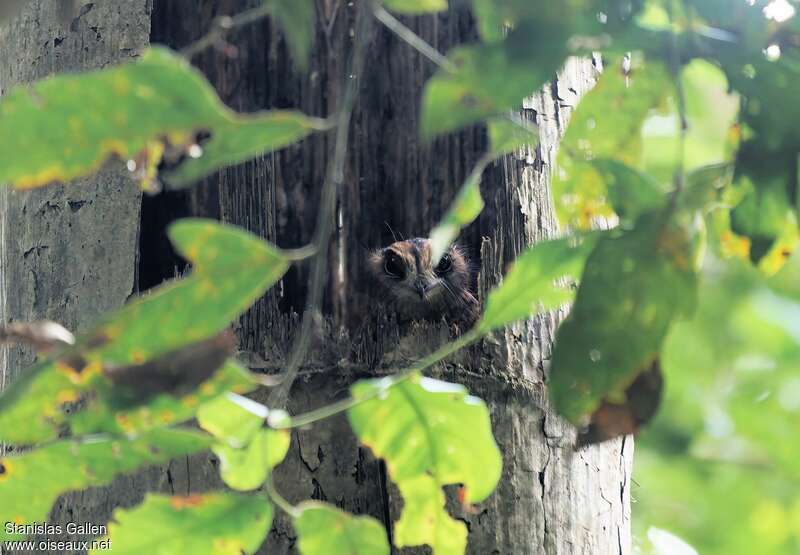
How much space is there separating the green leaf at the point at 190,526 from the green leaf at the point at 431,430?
0.48 ft

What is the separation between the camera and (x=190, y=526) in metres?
0.94

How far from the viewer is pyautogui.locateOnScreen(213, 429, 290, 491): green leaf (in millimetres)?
964

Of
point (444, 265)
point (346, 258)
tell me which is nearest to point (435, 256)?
point (346, 258)

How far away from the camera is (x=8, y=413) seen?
0.88 metres

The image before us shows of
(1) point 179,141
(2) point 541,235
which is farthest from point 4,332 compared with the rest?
(2) point 541,235

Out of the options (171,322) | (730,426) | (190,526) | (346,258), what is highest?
(171,322)

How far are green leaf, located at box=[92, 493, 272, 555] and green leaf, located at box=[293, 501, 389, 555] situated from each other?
1.5 inches

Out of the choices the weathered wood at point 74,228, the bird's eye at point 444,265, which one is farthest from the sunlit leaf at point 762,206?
the bird's eye at point 444,265

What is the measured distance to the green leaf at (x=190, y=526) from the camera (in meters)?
0.94

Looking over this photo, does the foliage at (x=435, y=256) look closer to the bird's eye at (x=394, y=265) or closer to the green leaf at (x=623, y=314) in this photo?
the green leaf at (x=623, y=314)

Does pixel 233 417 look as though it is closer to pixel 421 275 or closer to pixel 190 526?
pixel 190 526

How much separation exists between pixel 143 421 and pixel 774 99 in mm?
650

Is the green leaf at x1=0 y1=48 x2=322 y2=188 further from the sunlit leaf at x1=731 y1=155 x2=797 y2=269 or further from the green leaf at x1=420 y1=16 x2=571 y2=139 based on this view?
the sunlit leaf at x1=731 y1=155 x2=797 y2=269

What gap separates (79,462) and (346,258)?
3.98 ft
